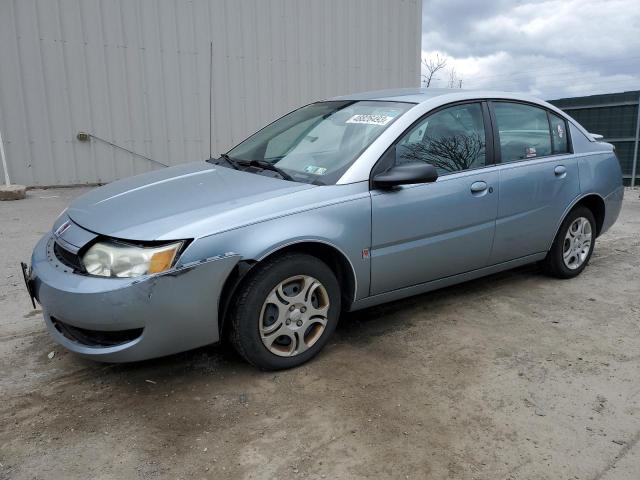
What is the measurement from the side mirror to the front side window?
0.22m

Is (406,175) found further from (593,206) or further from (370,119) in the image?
(593,206)

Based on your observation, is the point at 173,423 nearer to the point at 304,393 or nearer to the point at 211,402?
the point at 211,402

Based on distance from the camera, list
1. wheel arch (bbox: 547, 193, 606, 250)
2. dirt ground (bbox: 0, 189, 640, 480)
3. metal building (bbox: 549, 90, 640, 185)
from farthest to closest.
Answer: metal building (bbox: 549, 90, 640, 185) → wheel arch (bbox: 547, 193, 606, 250) → dirt ground (bbox: 0, 189, 640, 480)

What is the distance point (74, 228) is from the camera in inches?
117

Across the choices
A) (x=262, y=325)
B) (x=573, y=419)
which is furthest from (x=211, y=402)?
(x=573, y=419)

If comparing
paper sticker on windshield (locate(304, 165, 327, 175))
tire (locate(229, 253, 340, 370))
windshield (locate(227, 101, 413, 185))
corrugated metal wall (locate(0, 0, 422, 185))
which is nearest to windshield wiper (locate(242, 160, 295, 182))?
windshield (locate(227, 101, 413, 185))

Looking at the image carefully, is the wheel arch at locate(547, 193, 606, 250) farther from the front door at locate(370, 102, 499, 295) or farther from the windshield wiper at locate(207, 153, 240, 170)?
the windshield wiper at locate(207, 153, 240, 170)

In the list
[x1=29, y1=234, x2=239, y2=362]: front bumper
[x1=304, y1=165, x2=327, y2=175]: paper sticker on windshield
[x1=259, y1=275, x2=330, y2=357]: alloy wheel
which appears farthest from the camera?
[x1=304, y1=165, x2=327, y2=175]: paper sticker on windshield

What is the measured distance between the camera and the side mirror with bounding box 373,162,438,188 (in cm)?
316

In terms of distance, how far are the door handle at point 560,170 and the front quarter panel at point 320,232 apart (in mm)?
1928

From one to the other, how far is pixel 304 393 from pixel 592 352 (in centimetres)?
184

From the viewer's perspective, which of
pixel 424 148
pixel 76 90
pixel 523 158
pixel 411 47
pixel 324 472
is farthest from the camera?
pixel 411 47

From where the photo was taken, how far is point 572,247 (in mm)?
4664

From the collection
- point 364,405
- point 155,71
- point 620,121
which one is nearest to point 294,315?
point 364,405
